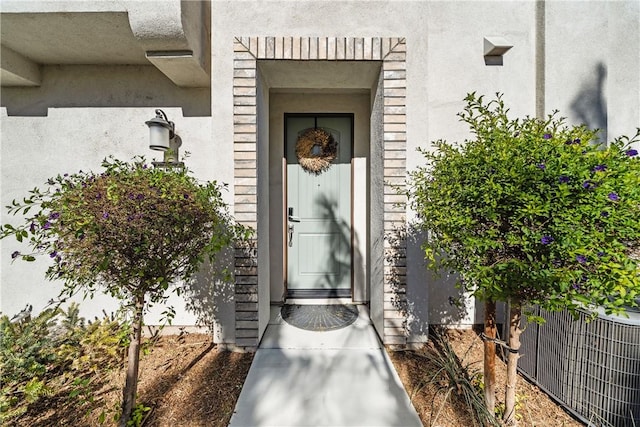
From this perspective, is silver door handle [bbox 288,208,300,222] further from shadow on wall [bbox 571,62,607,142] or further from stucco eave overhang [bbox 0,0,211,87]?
shadow on wall [bbox 571,62,607,142]

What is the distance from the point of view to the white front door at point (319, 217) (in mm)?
3346

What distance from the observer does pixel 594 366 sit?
1.66m

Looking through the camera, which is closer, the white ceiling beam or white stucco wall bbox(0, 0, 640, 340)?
the white ceiling beam

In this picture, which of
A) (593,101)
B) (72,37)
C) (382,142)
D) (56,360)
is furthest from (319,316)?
(593,101)

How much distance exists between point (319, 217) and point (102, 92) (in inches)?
110

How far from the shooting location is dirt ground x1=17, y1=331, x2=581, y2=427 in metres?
1.72

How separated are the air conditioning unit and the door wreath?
2554mm

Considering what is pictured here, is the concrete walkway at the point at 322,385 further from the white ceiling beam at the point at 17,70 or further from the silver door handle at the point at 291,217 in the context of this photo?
the white ceiling beam at the point at 17,70

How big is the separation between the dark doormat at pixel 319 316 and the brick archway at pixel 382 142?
1.82 feet

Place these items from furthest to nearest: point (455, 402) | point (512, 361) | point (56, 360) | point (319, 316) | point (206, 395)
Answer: point (319, 316) < point (56, 360) < point (206, 395) < point (455, 402) < point (512, 361)

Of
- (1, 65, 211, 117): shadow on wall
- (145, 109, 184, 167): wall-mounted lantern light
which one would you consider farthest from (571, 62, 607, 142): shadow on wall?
(145, 109, 184, 167): wall-mounted lantern light

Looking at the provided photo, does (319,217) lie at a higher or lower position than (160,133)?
lower

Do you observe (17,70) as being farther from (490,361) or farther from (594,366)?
(594,366)

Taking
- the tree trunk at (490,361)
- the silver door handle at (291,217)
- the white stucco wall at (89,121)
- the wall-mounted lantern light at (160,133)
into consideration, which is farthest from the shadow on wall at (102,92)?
the tree trunk at (490,361)
